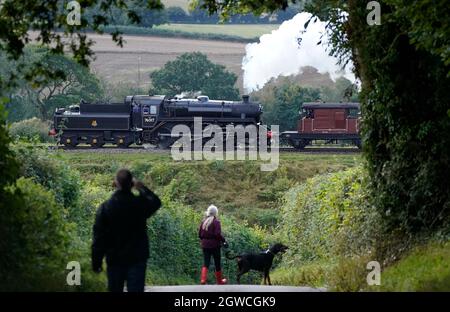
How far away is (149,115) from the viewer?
209ft

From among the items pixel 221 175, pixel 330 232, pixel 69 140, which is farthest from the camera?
pixel 69 140

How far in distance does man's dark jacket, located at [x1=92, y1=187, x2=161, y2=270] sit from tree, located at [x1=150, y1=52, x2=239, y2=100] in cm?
7232

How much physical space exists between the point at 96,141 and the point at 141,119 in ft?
8.71

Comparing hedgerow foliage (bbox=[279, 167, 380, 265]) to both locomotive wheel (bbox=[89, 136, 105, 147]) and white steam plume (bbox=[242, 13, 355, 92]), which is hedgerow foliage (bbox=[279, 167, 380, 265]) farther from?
white steam plume (bbox=[242, 13, 355, 92])

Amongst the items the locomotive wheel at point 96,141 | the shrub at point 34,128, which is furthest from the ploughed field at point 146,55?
the locomotive wheel at point 96,141

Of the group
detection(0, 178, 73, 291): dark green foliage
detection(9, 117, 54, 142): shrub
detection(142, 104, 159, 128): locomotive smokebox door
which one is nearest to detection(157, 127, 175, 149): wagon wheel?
detection(142, 104, 159, 128): locomotive smokebox door

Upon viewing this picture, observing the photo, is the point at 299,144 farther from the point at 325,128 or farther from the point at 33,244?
the point at 33,244

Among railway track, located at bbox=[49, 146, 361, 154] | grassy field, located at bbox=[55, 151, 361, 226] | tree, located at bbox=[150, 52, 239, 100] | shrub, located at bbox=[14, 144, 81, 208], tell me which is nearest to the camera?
→ shrub, located at bbox=[14, 144, 81, 208]

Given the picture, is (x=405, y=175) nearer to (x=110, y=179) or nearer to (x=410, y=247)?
(x=410, y=247)

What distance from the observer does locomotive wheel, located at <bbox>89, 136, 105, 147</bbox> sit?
63594mm

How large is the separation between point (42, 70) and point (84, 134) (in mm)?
47722

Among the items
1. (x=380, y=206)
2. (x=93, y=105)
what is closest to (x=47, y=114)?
(x=93, y=105)

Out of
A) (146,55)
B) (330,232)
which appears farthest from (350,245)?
(146,55)

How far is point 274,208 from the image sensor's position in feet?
174
